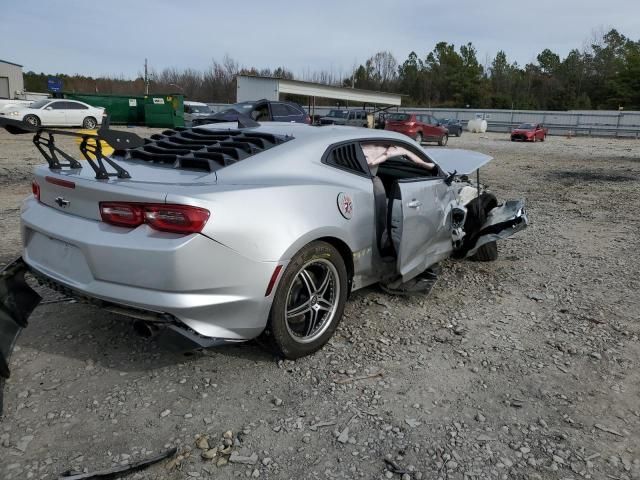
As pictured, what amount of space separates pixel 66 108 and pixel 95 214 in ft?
81.4

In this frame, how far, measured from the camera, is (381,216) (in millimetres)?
3791

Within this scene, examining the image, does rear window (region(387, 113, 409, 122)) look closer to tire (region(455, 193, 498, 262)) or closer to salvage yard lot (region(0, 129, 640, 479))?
tire (region(455, 193, 498, 262))

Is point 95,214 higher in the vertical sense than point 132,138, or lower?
lower

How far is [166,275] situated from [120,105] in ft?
97.4

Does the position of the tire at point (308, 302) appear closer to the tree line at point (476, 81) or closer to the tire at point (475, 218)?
the tire at point (475, 218)

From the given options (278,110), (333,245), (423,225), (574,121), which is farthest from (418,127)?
(574,121)

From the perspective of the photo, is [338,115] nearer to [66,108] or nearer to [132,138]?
[66,108]

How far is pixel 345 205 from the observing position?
3369 millimetres

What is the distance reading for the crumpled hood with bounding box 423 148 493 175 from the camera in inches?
191

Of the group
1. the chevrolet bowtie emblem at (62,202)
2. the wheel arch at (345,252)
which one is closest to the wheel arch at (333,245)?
the wheel arch at (345,252)

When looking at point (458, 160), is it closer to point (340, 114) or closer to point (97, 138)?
point (97, 138)

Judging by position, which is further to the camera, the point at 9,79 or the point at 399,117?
the point at 9,79

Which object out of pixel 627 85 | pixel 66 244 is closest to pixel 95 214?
pixel 66 244

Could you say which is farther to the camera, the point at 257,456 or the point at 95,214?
the point at 95,214
